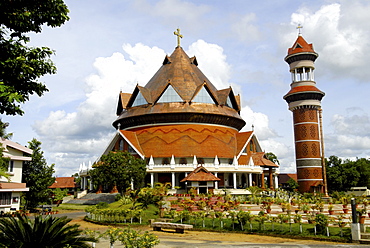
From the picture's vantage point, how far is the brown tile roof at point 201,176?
40938 millimetres

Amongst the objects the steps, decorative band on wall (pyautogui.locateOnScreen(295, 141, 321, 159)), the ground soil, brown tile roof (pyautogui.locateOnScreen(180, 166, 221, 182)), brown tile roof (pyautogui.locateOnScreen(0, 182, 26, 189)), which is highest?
decorative band on wall (pyautogui.locateOnScreen(295, 141, 321, 159))

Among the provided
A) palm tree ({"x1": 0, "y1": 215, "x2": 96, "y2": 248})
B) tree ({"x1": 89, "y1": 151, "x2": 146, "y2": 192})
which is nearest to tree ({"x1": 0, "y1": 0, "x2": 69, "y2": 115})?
palm tree ({"x1": 0, "y1": 215, "x2": 96, "y2": 248})

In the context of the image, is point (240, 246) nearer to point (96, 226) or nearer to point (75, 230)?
point (75, 230)

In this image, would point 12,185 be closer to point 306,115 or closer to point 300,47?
point 306,115

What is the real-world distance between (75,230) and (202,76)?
50.8m

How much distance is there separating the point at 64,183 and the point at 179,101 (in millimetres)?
40144

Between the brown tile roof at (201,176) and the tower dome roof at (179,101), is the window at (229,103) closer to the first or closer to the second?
the tower dome roof at (179,101)

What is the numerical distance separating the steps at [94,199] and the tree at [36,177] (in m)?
8.82

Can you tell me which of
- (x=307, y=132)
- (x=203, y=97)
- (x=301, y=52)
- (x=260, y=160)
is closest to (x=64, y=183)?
(x=203, y=97)

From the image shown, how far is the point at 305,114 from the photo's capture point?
5619cm

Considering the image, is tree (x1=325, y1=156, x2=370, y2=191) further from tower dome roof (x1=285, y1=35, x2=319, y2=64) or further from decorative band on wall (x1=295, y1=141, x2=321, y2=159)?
tower dome roof (x1=285, y1=35, x2=319, y2=64)

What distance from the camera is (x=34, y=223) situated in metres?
10.5

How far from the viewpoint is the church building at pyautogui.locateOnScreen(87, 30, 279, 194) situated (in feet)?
153

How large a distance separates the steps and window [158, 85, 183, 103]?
17.1 m
